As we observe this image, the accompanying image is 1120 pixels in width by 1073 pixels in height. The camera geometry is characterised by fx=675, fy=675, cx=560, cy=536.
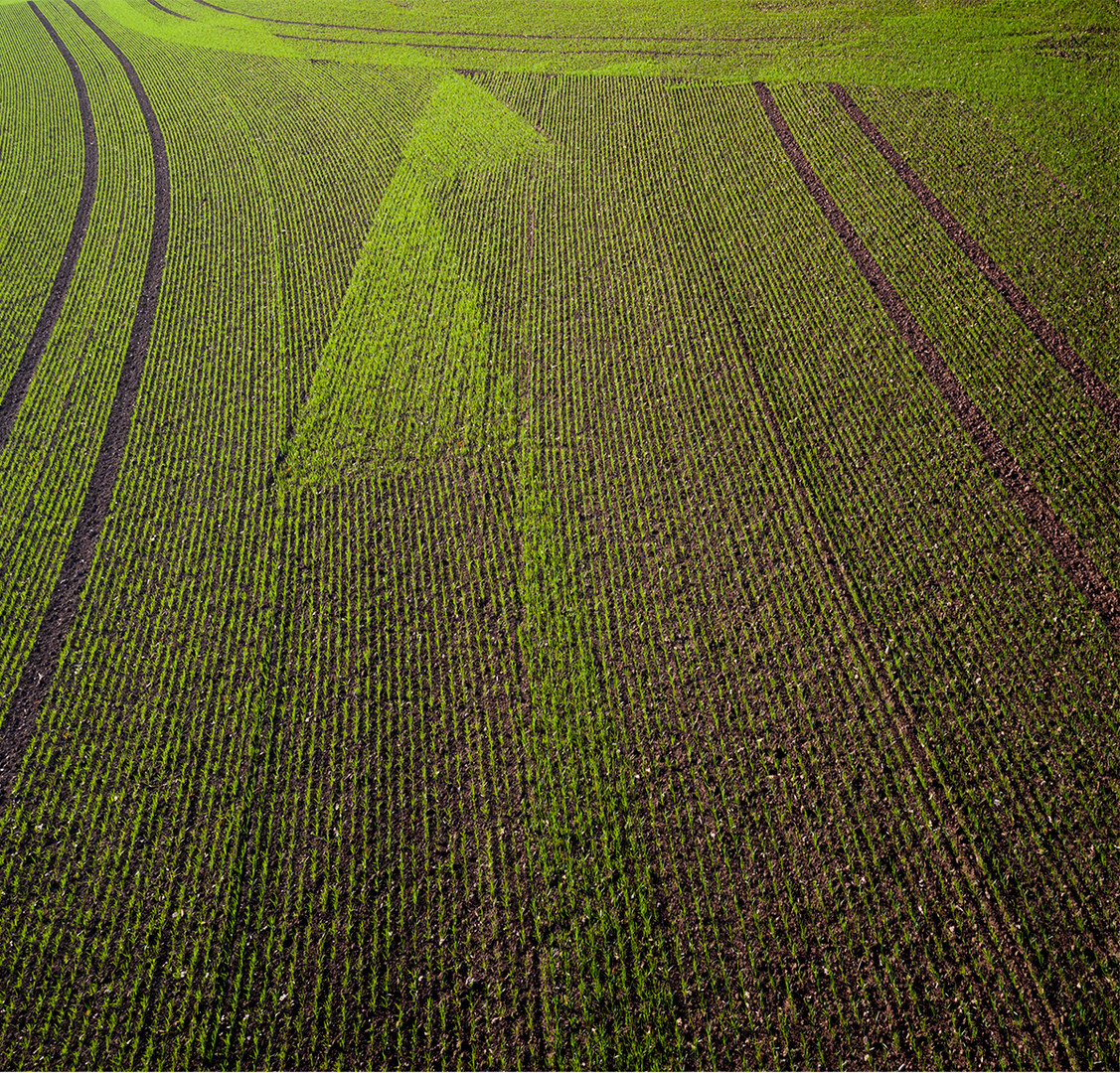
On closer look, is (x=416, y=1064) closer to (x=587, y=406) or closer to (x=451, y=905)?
(x=451, y=905)

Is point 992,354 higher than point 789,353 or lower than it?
lower

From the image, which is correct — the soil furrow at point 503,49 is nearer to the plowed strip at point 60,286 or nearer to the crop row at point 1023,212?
the crop row at point 1023,212

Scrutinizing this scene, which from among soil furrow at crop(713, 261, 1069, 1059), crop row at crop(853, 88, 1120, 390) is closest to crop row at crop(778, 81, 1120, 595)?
crop row at crop(853, 88, 1120, 390)

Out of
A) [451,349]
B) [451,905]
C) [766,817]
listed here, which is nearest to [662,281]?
[451,349]

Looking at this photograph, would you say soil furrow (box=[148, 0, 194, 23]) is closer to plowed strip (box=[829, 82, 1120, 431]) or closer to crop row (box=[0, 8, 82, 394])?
crop row (box=[0, 8, 82, 394])

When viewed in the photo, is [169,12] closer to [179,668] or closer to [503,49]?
[503,49]

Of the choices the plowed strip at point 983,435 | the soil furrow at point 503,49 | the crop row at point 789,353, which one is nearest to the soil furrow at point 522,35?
the soil furrow at point 503,49

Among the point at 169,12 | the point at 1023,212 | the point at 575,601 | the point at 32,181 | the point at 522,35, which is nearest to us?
the point at 575,601

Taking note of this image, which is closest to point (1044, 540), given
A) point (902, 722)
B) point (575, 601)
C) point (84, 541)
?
point (902, 722)
